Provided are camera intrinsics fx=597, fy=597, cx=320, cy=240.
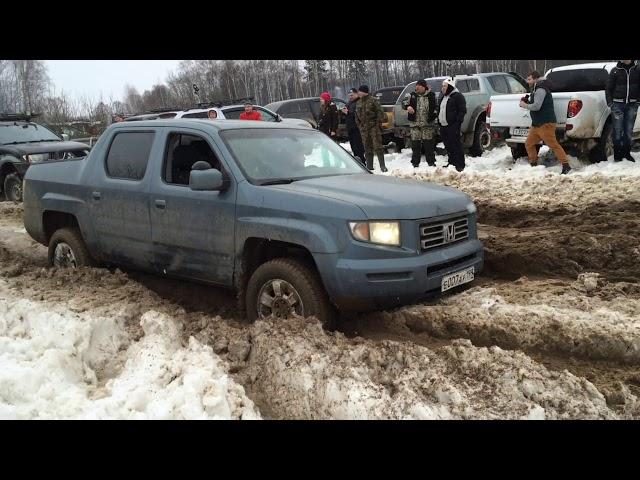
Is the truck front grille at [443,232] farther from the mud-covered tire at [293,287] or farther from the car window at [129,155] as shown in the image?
the car window at [129,155]

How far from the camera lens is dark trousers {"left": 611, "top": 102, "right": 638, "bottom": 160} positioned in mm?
10484

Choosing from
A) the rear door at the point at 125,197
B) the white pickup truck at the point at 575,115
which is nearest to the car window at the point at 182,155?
the rear door at the point at 125,197

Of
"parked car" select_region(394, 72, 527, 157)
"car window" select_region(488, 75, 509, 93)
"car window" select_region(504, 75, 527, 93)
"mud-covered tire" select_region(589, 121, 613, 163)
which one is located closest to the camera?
"mud-covered tire" select_region(589, 121, 613, 163)

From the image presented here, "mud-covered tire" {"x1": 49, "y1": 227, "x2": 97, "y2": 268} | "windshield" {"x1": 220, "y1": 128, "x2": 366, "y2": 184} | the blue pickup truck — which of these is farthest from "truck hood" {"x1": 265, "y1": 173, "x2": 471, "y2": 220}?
"mud-covered tire" {"x1": 49, "y1": 227, "x2": 97, "y2": 268}

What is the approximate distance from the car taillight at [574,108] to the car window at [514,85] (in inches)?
186

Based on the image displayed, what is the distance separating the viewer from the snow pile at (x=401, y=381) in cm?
353

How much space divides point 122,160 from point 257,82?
206 ft

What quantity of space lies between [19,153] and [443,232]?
10844 millimetres

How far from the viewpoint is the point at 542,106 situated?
10664 mm

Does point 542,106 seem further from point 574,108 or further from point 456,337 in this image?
point 456,337

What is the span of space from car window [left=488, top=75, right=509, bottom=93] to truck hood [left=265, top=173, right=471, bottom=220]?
10.8 m

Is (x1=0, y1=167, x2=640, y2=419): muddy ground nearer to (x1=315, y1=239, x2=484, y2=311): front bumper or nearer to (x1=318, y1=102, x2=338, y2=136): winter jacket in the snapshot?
(x1=315, y1=239, x2=484, y2=311): front bumper

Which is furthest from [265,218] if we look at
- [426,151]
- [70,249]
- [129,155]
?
[426,151]
